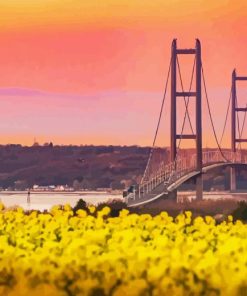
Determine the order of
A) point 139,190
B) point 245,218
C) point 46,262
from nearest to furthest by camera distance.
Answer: point 46,262
point 245,218
point 139,190

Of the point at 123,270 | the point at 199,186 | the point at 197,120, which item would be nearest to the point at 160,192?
the point at 199,186

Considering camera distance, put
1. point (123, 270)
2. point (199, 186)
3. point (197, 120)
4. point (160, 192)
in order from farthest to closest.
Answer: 1. point (197, 120)
2. point (199, 186)
3. point (160, 192)
4. point (123, 270)

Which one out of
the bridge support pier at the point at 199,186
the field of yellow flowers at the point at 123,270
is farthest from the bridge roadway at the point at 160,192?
the field of yellow flowers at the point at 123,270

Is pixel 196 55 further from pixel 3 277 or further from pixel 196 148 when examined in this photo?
pixel 3 277

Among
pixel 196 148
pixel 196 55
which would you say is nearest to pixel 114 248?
pixel 196 148

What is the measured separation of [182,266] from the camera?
8.04 m

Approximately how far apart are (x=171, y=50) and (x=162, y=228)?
64.2 m

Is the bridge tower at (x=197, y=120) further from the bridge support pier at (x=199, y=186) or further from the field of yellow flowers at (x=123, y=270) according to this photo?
the field of yellow flowers at (x=123, y=270)

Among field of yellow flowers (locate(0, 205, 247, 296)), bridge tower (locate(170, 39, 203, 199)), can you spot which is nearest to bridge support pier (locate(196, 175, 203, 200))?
bridge tower (locate(170, 39, 203, 199))

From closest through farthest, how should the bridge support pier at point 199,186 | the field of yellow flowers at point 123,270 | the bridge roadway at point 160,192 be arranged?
the field of yellow flowers at point 123,270
the bridge roadway at point 160,192
the bridge support pier at point 199,186

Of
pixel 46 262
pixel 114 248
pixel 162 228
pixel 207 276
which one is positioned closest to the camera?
pixel 207 276

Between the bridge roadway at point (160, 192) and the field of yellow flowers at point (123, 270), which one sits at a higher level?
the bridge roadway at point (160, 192)

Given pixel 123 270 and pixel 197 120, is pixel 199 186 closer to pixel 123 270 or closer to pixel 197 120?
pixel 197 120

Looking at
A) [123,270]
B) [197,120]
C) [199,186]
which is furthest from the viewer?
[197,120]
